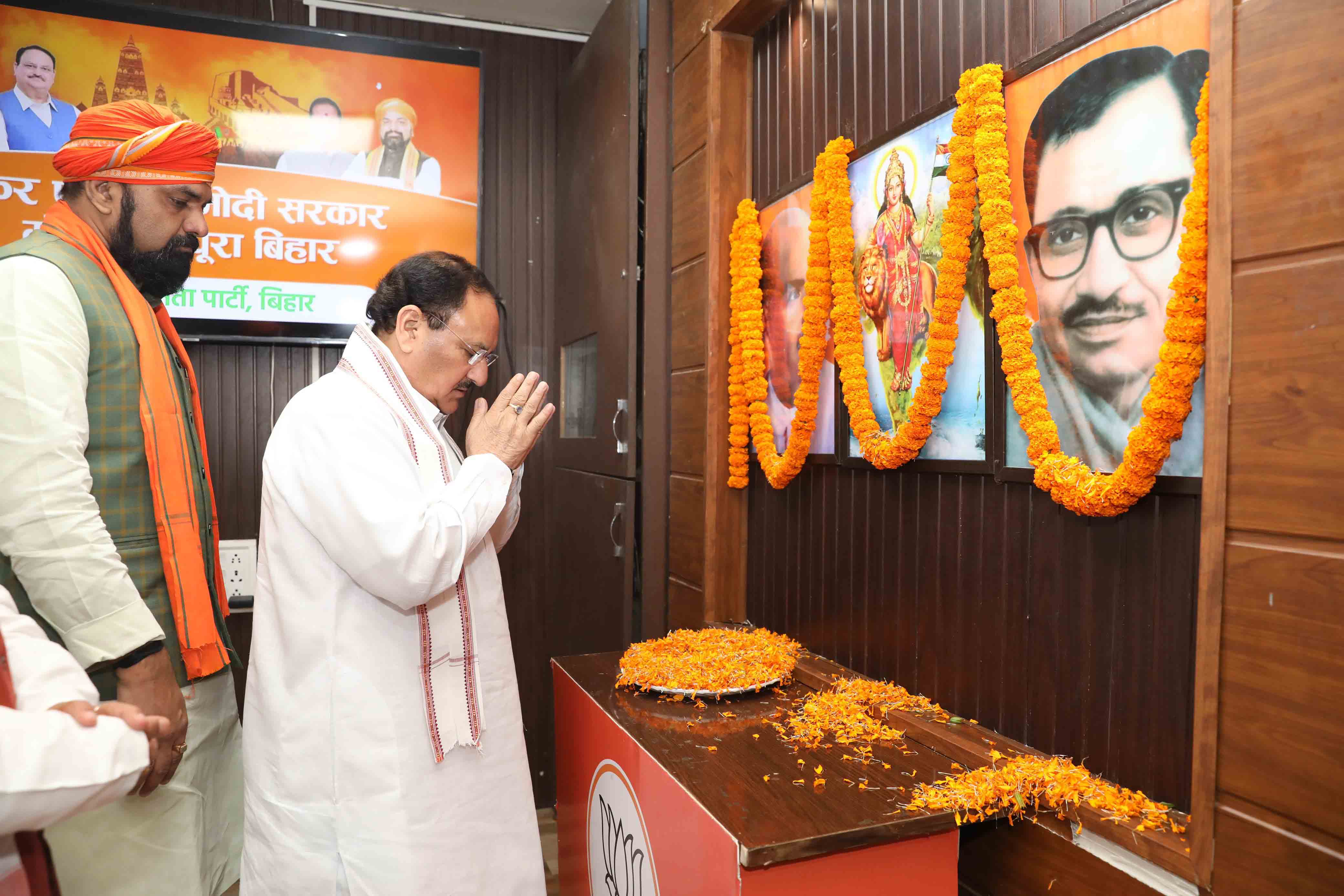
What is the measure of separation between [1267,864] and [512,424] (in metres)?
1.28

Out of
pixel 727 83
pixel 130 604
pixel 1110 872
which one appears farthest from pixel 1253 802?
pixel 727 83

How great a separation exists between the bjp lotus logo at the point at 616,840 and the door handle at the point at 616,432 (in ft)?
3.50

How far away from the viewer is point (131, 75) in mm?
3025

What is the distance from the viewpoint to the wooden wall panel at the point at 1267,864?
0.97m

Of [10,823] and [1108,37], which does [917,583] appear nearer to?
[1108,37]

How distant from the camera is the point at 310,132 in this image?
127 inches

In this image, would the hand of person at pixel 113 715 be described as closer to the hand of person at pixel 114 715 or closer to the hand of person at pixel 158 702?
the hand of person at pixel 114 715

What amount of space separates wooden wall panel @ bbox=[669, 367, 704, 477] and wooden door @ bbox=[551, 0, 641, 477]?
0.40ft

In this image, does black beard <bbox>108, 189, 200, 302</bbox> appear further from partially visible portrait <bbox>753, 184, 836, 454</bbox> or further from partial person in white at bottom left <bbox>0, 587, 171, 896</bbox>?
partially visible portrait <bbox>753, 184, 836, 454</bbox>

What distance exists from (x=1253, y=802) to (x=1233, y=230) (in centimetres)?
67

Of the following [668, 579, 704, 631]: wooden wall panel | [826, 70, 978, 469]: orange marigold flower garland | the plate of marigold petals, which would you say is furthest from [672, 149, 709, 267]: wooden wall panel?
the plate of marigold petals

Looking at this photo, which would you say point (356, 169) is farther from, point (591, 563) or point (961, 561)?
point (961, 561)

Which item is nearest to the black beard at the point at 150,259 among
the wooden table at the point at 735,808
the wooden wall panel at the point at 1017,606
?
the wooden table at the point at 735,808

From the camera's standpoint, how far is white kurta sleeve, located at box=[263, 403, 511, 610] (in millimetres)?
1422
